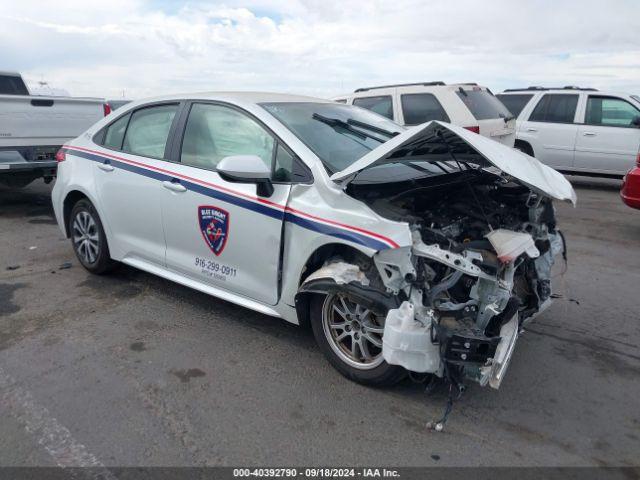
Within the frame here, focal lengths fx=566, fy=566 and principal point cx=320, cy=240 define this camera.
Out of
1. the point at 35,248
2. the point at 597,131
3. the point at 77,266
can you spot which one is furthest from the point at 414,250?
the point at 597,131

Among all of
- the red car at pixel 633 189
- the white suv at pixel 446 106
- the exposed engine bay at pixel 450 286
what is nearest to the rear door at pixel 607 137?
the white suv at pixel 446 106

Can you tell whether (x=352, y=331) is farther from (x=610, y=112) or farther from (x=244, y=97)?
(x=610, y=112)

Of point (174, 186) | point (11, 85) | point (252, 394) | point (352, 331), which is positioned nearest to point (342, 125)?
point (174, 186)

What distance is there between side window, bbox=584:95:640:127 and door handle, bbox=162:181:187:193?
9.01 metres

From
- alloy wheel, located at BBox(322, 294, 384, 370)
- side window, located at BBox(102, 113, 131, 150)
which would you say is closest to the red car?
alloy wheel, located at BBox(322, 294, 384, 370)

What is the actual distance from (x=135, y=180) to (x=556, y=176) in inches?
124

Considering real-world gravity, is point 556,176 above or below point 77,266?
above

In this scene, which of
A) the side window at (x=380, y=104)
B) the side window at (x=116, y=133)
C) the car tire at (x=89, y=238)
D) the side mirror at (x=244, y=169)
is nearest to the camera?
the side mirror at (x=244, y=169)

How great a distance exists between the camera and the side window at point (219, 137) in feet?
12.7

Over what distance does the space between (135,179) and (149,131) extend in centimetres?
45

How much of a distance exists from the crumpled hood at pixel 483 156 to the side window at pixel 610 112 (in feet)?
26.3

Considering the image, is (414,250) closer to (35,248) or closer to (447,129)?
(447,129)

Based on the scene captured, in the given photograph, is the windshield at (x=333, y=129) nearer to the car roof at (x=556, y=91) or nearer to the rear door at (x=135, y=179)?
the rear door at (x=135, y=179)

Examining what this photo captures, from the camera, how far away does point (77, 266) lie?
5.74 metres
